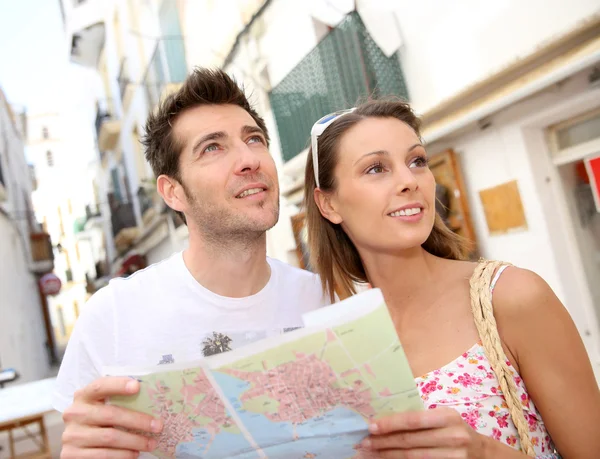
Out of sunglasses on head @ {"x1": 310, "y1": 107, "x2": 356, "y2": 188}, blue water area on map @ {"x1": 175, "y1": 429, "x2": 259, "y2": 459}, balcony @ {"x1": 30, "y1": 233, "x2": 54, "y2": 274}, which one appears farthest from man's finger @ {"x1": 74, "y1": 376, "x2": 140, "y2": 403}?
balcony @ {"x1": 30, "y1": 233, "x2": 54, "y2": 274}

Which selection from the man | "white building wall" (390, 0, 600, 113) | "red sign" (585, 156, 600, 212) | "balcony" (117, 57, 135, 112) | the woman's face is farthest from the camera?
"balcony" (117, 57, 135, 112)

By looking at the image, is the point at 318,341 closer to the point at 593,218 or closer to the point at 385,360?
the point at 385,360

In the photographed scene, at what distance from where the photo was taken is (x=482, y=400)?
1.28 m

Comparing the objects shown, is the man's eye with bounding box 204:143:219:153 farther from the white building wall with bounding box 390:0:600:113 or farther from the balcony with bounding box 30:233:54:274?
the balcony with bounding box 30:233:54:274

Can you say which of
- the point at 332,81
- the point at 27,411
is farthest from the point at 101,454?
the point at 332,81

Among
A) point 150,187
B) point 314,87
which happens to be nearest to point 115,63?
point 150,187

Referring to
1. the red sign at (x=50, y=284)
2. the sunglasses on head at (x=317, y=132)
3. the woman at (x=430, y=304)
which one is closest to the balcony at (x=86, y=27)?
the red sign at (x=50, y=284)

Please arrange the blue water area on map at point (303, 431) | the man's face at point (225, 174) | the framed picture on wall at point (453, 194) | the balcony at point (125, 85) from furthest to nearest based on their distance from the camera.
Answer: the balcony at point (125, 85) → the framed picture on wall at point (453, 194) → the man's face at point (225, 174) → the blue water area on map at point (303, 431)

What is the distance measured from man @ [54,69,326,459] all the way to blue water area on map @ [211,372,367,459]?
0.46 meters

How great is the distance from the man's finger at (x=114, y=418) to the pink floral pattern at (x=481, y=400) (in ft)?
2.22

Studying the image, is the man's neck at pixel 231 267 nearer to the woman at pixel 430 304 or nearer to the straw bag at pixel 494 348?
the woman at pixel 430 304

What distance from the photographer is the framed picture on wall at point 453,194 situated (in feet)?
14.1

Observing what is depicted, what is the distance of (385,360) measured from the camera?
88 cm

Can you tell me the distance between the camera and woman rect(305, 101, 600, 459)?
46.9 inches
